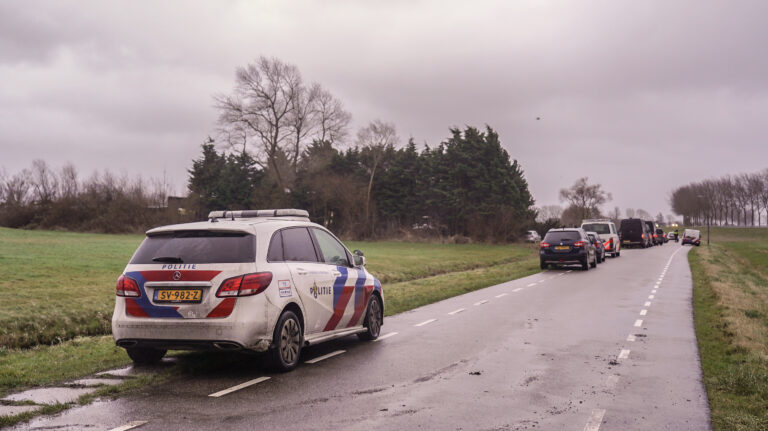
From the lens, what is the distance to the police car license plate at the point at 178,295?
21.9 feet

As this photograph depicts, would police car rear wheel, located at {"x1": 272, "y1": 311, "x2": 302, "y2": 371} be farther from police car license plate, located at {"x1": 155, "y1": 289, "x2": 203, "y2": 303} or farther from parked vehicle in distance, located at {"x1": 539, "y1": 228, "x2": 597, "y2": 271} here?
parked vehicle in distance, located at {"x1": 539, "y1": 228, "x2": 597, "y2": 271}

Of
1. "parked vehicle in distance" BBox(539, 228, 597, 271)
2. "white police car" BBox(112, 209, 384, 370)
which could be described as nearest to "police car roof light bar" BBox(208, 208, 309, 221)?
"white police car" BBox(112, 209, 384, 370)

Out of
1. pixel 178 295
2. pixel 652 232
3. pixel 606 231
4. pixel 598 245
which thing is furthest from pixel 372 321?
pixel 652 232

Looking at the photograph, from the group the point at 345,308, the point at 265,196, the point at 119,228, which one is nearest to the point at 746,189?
the point at 265,196

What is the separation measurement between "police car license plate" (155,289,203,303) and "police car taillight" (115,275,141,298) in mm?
260

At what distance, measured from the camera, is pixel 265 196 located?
66.4m

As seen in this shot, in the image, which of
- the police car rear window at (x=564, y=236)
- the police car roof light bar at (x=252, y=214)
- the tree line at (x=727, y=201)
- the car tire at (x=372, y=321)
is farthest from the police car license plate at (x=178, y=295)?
the tree line at (x=727, y=201)

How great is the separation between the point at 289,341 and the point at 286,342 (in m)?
0.07

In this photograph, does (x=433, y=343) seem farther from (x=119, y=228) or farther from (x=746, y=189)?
(x=746, y=189)

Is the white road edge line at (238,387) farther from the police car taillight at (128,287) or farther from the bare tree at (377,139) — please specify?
the bare tree at (377,139)

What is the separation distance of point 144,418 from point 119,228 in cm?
5413

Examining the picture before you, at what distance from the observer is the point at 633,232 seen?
51.1 metres

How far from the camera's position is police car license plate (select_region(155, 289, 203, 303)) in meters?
6.68

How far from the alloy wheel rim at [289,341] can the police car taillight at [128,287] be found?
164 centimetres
